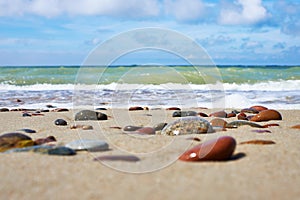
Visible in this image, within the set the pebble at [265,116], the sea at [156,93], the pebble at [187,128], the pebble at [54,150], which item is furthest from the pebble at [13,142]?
the pebble at [265,116]

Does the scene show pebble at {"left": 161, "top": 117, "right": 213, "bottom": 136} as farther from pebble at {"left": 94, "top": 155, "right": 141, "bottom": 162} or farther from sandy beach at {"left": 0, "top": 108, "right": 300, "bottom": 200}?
pebble at {"left": 94, "top": 155, "right": 141, "bottom": 162}

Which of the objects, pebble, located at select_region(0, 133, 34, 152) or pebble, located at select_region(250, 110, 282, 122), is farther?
pebble, located at select_region(250, 110, 282, 122)

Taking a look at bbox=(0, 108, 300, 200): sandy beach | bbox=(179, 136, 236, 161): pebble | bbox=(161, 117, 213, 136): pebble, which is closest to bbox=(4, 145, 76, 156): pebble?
bbox=(0, 108, 300, 200): sandy beach

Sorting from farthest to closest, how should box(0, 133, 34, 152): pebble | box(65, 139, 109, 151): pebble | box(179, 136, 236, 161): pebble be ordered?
box(0, 133, 34, 152): pebble → box(65, 139, 109, 151): pebble → box(179, 136, 236, 161): pebble

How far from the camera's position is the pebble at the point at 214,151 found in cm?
288

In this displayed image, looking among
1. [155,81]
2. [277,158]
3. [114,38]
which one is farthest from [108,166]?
[155,81]

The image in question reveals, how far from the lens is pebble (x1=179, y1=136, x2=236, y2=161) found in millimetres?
2881

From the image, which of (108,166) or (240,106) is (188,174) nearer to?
(108,166)

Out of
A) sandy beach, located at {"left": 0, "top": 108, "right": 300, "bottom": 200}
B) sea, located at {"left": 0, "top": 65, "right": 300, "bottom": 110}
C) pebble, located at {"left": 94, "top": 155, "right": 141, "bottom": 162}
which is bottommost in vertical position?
sea, located at {"left": 0, "top": 65, "right": 300, "bottom": 110}

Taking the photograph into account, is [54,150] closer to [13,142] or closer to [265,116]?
[13,142]

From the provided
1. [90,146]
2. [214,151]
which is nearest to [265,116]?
[214,151]

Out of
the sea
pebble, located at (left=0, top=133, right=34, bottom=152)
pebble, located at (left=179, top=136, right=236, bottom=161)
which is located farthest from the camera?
the sea

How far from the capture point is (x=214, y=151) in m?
2.88

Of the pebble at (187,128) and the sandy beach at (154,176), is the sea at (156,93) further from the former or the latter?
the sandy beach at (154,176)
